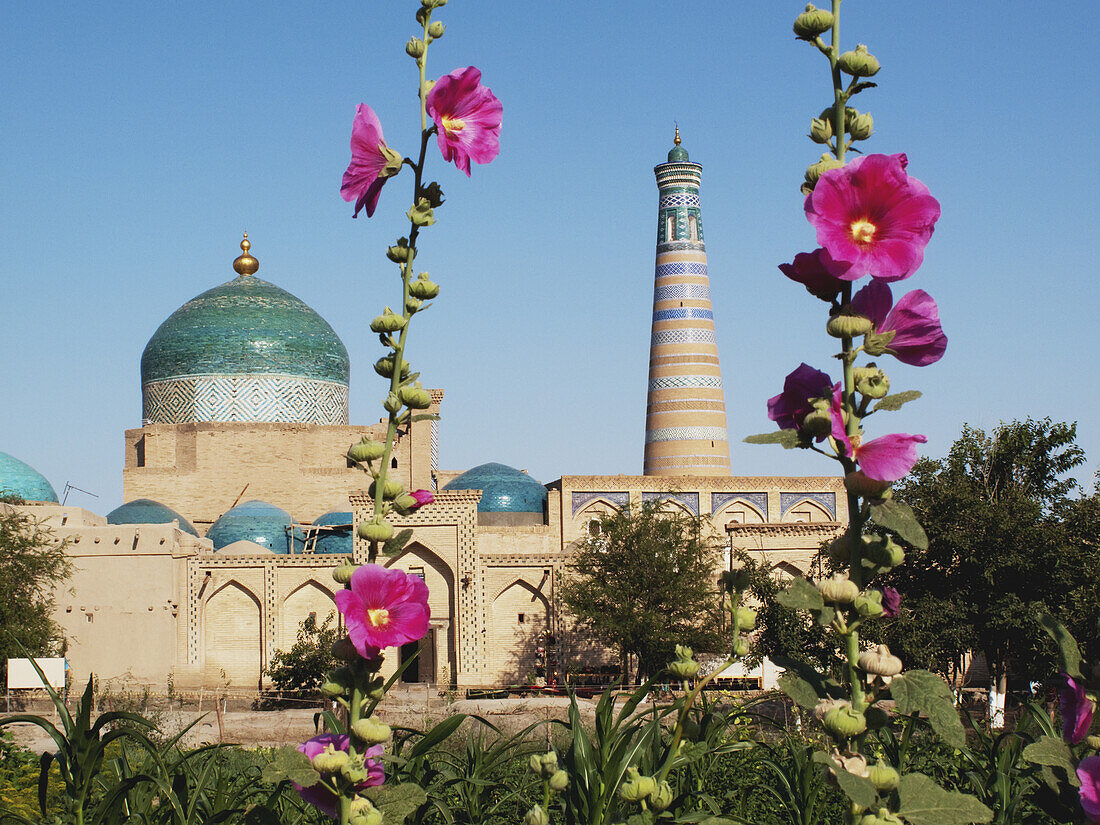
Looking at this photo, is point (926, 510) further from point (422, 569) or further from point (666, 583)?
point (422, 569)

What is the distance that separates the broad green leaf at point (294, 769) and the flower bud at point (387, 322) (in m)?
0.66

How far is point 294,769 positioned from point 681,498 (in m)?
25.7

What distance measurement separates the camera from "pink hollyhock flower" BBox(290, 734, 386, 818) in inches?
72.4

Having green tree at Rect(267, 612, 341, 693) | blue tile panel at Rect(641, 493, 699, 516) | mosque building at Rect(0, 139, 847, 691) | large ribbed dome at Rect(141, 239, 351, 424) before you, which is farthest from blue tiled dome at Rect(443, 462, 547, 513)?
green tree at Rect(267, 612, 341, 693)

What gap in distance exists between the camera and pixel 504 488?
27.7 meters

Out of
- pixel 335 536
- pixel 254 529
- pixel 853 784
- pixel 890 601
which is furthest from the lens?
pixel 335 536

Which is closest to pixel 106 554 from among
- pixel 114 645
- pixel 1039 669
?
pixel 114 645

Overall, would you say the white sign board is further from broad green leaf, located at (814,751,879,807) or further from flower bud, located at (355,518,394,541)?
broad green leaf, located at (814,751,879,807)

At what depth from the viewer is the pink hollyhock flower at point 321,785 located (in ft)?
6.03

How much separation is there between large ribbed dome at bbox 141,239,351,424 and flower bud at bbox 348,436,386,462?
95.1 feet

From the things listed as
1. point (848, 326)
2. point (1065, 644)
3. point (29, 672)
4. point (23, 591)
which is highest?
point (848, 326)

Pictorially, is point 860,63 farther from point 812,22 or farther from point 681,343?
point 681,343

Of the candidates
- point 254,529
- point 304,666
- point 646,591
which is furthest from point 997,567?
point 254,529

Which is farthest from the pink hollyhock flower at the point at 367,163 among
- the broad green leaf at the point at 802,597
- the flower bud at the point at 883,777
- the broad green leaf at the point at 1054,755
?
the broad green leaf at the point at 1054,755
